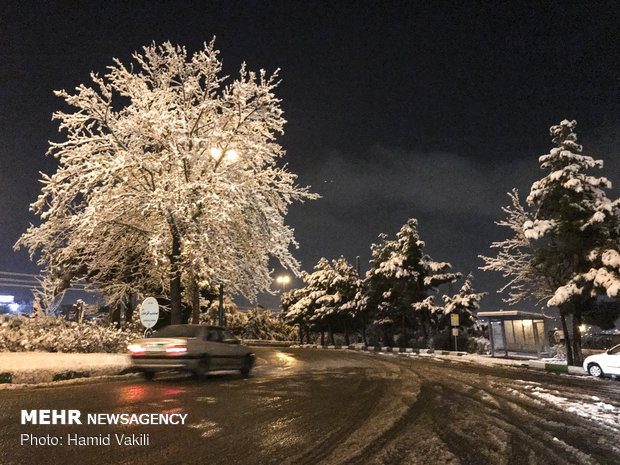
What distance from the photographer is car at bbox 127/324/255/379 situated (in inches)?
441

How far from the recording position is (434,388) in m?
10.7

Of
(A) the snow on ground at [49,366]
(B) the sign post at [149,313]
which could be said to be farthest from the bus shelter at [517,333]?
(A) the snow on ground at [49,366]

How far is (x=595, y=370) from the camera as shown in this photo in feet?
53.8

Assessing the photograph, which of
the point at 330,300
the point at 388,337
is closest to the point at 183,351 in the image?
the point at 388,337

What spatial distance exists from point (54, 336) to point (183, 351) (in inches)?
284

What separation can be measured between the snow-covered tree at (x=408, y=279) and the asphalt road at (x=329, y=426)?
27.0 meters

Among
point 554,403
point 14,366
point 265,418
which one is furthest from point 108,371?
point 554,403

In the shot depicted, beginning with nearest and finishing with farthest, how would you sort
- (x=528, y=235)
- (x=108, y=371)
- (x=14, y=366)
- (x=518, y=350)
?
(x=14, y=366)
(x=108, y=371)
(x=528, y=235)
(x=518, y=350)

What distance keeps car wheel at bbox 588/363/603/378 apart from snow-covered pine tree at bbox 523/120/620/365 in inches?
131

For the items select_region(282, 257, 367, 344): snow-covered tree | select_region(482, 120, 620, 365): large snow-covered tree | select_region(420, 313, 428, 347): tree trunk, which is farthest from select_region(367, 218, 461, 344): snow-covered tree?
select_region(482, 120, 620, 365): large snow-covered tree

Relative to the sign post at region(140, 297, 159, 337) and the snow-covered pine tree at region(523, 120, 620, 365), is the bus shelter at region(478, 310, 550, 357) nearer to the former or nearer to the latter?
the snow-covered pine tree at region(523, 120, 620, 365)

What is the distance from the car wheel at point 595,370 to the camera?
1620 cm

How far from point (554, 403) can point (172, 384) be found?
880 centimetres

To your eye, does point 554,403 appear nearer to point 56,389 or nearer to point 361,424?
point 361,424
